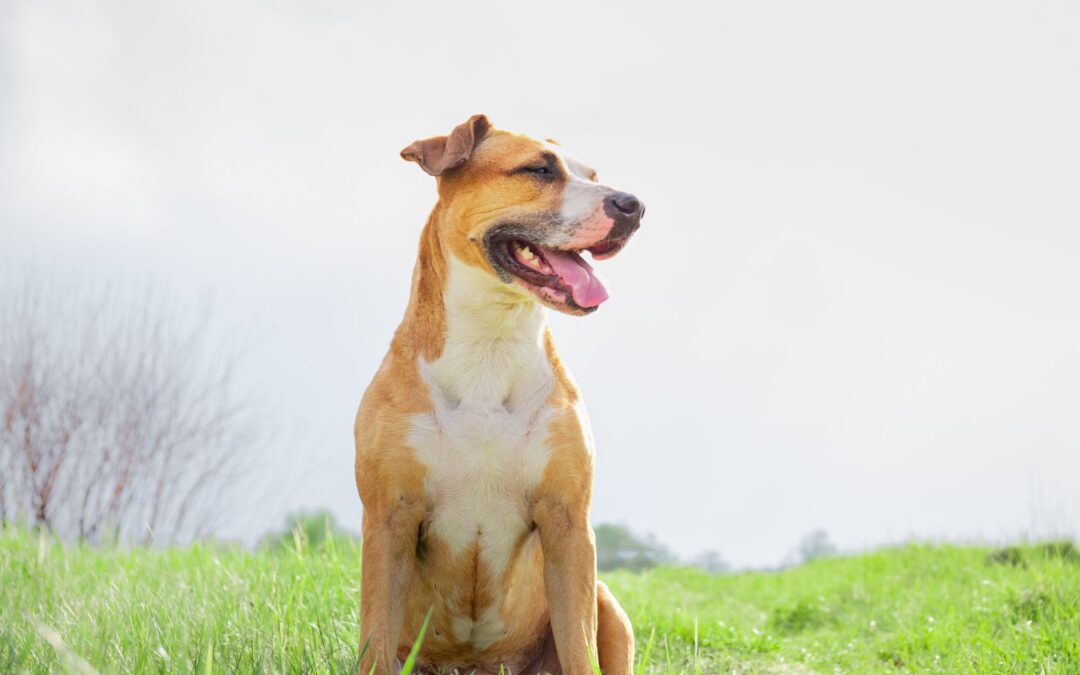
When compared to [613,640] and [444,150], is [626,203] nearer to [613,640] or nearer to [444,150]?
[444,150]

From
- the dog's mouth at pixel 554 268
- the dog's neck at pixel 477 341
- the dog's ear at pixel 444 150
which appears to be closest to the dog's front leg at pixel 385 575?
the dog's neck at pixel 477 341

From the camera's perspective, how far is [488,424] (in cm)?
382

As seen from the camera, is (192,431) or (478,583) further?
(192,431)

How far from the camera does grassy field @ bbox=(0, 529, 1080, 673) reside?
383cm

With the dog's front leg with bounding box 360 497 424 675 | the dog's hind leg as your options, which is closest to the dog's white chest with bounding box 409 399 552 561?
the dog's front leg with bounding box 360 497 424 675

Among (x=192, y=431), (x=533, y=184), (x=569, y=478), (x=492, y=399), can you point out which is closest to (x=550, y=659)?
(x=569, y=478)

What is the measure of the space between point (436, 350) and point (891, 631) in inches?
183

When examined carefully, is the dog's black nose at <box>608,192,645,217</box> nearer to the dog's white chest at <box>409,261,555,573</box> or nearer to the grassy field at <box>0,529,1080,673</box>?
the dog's white chest at <box>409,261,555,573</box>

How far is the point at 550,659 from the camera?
416cm

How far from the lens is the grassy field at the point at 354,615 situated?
3828 mm

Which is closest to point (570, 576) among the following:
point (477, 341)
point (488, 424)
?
point (488, 424)

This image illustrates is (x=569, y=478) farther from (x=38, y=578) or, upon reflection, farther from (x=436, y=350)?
(x=38, y=578)

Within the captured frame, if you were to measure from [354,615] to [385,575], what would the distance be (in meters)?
1.60

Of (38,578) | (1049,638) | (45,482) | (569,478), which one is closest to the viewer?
(569,478)
